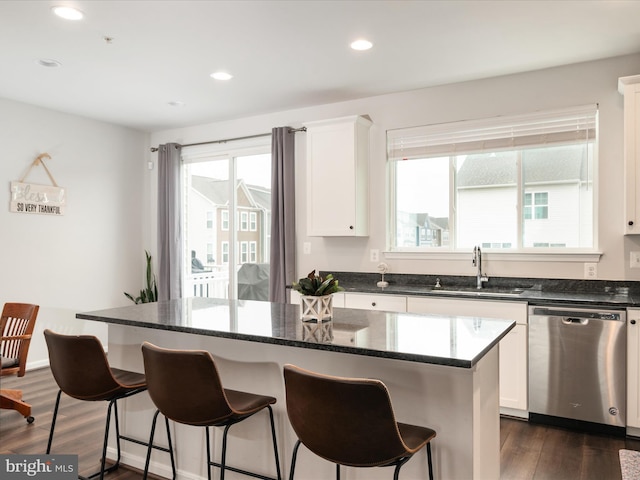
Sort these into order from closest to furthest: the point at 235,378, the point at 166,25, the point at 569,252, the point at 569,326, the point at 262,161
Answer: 1. the point at 235,378
2. the point at 166,25
3. the point at 569,326
4. the point at 569,252
5. the point at 262,161

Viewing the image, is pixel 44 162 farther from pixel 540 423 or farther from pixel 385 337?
pixel 540 423

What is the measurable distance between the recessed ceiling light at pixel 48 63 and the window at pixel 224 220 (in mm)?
2389

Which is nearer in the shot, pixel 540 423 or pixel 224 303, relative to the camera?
pixel 224 303

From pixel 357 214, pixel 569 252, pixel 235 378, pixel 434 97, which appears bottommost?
pixel 235 378

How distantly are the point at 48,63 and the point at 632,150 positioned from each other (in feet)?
14.4

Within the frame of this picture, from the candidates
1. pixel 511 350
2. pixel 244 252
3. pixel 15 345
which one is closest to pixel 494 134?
pixel 511 350

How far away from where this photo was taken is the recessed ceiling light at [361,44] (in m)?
3.36

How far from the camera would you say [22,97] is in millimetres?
4703

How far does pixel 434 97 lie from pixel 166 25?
2.38m

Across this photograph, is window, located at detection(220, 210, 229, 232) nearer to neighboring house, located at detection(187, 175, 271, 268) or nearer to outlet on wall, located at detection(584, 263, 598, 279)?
neighboring house, located at detection(187, 175, 271, 268)

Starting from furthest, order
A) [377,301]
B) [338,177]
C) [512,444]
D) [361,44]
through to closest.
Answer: [338,177], [377,301], [361,44], [512,444]

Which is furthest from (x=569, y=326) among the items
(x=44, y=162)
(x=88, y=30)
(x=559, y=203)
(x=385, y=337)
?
(x=44, y=162)

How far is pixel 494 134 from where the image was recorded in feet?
13.6

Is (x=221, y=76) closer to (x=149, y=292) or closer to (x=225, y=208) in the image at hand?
(x=225, y=208)
